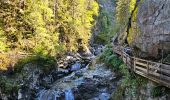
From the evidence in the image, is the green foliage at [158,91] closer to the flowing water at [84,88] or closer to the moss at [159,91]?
the moss at [159,91]

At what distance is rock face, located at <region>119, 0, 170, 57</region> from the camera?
47.1 ft

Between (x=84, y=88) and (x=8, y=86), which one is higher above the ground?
(x=8, y=86)

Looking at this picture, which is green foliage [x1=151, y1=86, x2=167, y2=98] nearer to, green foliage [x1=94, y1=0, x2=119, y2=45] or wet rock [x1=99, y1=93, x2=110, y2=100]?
wet rock [x1=99, y1=93, x2=110, y2=100]

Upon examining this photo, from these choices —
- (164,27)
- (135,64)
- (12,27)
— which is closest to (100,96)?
(135,64)

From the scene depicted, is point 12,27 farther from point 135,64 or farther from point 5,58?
point 135,64

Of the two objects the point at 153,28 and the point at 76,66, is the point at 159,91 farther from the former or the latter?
the point at 76,66

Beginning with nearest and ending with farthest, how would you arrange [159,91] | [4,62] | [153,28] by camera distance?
[159,91] → [153,28] → [4,62]

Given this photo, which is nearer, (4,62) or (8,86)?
(8,86)

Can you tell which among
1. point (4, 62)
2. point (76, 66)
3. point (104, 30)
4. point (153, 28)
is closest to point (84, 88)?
point (4, 62)

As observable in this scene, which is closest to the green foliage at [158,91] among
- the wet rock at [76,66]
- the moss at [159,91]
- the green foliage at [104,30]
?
the moss at [159,91]

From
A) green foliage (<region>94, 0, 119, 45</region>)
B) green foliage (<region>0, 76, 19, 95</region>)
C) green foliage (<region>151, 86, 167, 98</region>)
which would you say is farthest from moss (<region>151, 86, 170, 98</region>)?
green foliage (<region>94, 0, 119, 45</region>)

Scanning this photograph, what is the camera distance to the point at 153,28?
51.0ft

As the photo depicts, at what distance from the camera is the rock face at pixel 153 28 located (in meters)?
14.3

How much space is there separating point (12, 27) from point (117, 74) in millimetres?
11979
